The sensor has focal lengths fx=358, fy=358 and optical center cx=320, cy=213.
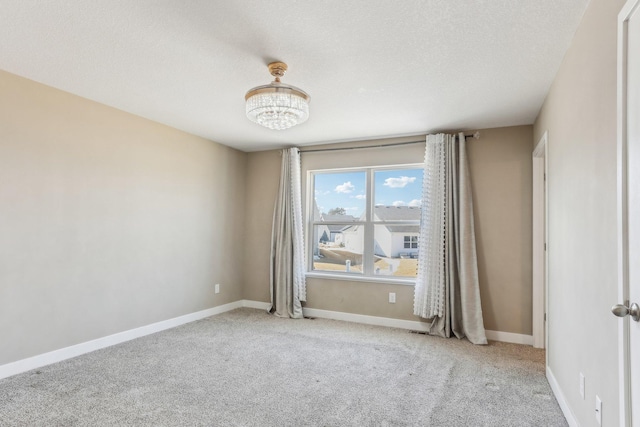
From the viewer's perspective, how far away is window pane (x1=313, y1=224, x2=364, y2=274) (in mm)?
4797

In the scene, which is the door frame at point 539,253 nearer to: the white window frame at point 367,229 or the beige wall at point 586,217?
the beige wall at point 586,217

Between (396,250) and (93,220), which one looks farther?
(396,250)

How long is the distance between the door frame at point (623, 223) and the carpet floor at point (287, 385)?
110 centimetres

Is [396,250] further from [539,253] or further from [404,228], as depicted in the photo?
[539,253]

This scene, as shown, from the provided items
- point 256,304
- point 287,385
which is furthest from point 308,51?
point 256,304

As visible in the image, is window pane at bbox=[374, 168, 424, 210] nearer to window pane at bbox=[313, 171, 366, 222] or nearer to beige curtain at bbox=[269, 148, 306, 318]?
window pane at bbox=[313, 171, 366, 222]

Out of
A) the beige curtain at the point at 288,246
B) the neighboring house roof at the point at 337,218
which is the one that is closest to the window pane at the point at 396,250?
the neighboring house roof at the point at 337,218

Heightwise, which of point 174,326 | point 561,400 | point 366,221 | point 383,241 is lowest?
point 174,326

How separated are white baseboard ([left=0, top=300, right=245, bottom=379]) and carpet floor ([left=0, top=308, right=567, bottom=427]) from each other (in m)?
0.09

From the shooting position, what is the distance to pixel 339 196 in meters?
4.95

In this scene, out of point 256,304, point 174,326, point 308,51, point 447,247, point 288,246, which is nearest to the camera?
point 308,51

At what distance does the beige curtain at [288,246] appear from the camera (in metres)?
4.84

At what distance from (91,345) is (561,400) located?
152 inches

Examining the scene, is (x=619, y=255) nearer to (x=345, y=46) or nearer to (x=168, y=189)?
(x=345, y=46)
